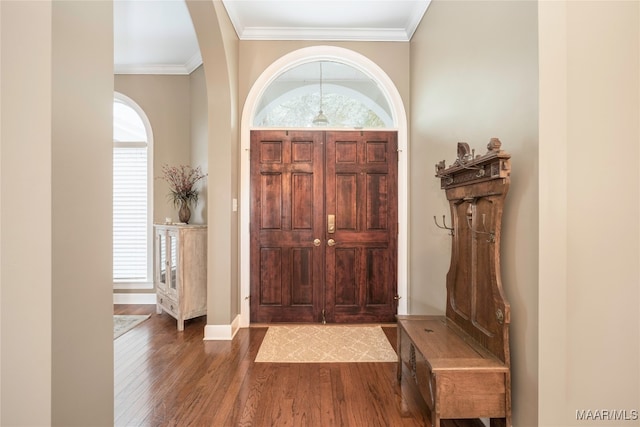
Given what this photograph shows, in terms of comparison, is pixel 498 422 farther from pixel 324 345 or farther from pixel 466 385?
pixel 324 345

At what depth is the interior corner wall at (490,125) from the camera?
144cm

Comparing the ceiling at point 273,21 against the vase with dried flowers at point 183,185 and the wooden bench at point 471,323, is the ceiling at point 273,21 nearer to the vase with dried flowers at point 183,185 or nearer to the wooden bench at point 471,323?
the vase with dried flowers at point 183,185

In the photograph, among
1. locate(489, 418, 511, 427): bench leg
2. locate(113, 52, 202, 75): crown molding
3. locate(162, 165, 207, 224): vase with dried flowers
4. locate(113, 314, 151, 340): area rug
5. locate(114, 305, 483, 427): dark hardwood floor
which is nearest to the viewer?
locate(489, 418, 511, 427): bench leg

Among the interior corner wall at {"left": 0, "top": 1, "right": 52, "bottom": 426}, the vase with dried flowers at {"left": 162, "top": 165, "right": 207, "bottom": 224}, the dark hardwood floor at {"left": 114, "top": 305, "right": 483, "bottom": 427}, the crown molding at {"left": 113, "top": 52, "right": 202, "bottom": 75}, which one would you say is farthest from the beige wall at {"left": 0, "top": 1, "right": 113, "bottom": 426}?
the crown molding at {"left": 113, "top": 52, "right": 202, "bottom": 75}

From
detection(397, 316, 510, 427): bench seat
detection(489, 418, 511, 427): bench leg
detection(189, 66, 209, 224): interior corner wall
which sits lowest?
detection(489, 418, 511, 427): bench leg

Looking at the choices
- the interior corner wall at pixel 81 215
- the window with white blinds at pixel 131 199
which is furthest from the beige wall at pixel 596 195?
the window with white blinds at pixel 131 199

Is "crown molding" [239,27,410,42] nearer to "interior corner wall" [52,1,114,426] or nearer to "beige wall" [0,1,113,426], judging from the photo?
"interior corner wall" [52,1,114,426]

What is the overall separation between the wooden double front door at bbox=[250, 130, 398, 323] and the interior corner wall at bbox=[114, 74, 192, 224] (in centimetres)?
136

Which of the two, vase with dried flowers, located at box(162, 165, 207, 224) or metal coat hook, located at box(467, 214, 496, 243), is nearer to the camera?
metal coat hook, located at box(467, 214, 496, 243)

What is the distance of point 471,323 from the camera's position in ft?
5.83

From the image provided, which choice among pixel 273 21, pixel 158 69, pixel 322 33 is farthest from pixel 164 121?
pixel 322 33

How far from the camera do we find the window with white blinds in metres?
4.17

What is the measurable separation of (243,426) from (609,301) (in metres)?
2.03

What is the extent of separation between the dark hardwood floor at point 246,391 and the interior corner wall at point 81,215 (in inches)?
39.3
